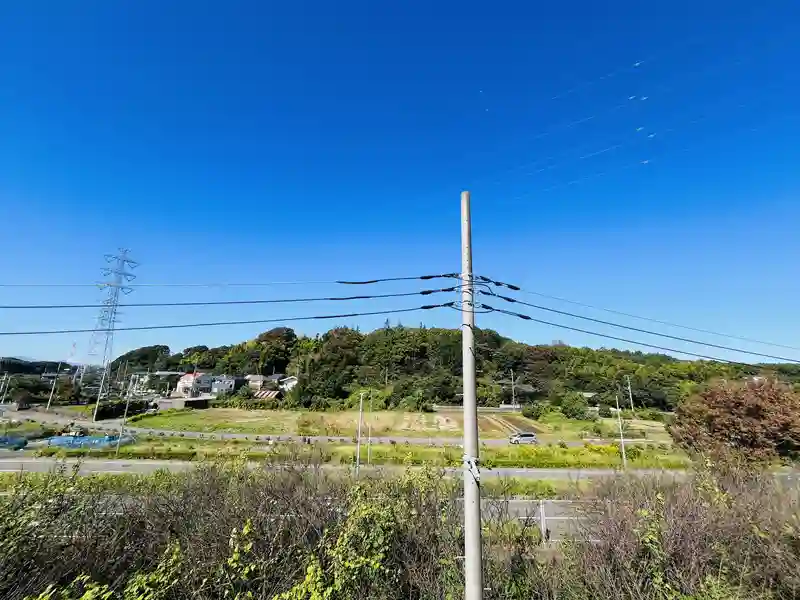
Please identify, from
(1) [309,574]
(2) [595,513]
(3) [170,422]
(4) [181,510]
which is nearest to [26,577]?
(4) [181,510]

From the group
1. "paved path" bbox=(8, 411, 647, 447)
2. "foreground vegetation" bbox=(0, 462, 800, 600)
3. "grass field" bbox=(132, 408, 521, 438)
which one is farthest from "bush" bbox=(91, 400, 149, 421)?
"foreground vegetation" bbox=(0, 462, 800, 600)

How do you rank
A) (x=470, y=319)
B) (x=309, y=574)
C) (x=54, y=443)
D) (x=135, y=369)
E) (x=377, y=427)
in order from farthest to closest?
(x=135, y=369), (x=377, y=427), (x=54, y=443), (x=470, y=319), (x=309, y=574)

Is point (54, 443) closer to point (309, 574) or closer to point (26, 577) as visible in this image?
point (26, 577)

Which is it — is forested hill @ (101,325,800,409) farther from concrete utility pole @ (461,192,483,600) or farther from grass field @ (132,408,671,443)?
concrete utility pole @ (461,192,483,600)

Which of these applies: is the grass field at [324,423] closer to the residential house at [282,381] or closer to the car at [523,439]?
the car at [523,439]

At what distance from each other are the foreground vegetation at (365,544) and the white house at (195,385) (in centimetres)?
8409

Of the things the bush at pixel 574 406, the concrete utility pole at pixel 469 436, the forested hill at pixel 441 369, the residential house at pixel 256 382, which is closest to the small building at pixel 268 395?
the forested hill at pixel 441 369

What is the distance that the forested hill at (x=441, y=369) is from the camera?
56.5 metres

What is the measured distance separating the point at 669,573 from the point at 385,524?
184 inches

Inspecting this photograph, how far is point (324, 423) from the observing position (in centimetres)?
4459

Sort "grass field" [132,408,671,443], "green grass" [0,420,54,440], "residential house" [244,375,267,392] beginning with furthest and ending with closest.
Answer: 1. "residential house" [244,375,267,392]
2. "grass field" [132,408,671,443]
3. "green grass" [0,420,54,440]

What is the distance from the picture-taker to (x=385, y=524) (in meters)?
5.93

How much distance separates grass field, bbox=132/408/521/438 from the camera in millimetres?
39469

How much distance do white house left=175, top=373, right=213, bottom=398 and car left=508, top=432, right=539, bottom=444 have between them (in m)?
70.6
